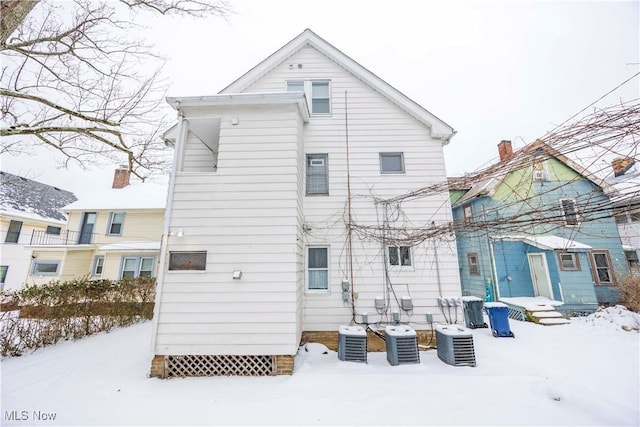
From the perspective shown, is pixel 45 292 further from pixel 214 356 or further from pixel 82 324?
pixel 214 356

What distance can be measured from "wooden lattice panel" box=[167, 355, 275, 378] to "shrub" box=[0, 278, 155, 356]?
14.0 feet

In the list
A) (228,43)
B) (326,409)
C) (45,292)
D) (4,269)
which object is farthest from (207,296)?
(4,269)

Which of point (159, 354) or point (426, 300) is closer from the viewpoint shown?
point (159, 354)

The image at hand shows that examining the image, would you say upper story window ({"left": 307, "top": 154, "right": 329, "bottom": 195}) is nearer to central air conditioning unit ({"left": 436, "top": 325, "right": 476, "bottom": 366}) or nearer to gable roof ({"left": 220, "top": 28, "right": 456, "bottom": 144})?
gable roof ({"left": 220, "top": 28, "right": 456, "bottom": 144})

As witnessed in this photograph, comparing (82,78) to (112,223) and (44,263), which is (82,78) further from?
(44,263)

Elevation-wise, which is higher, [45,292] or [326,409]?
[45,292]

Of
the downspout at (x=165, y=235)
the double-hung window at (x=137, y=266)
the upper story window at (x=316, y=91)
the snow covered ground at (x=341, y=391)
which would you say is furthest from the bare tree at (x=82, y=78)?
the double-hung window at (x=137, y=266)

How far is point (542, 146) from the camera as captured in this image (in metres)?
3.31

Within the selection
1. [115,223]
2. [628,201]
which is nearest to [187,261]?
[628,201]

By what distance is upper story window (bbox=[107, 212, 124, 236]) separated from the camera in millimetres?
15648

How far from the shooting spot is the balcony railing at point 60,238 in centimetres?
A: 1542

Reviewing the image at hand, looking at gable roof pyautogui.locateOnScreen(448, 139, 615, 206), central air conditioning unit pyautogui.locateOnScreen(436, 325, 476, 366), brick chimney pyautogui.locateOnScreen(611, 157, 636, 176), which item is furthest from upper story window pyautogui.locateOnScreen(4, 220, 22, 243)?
brick chimney pyautogui.locateOnScreen(611, 157, 636, 176)

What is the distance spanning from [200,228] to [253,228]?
3.76 feet

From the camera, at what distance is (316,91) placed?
25.7 ft
